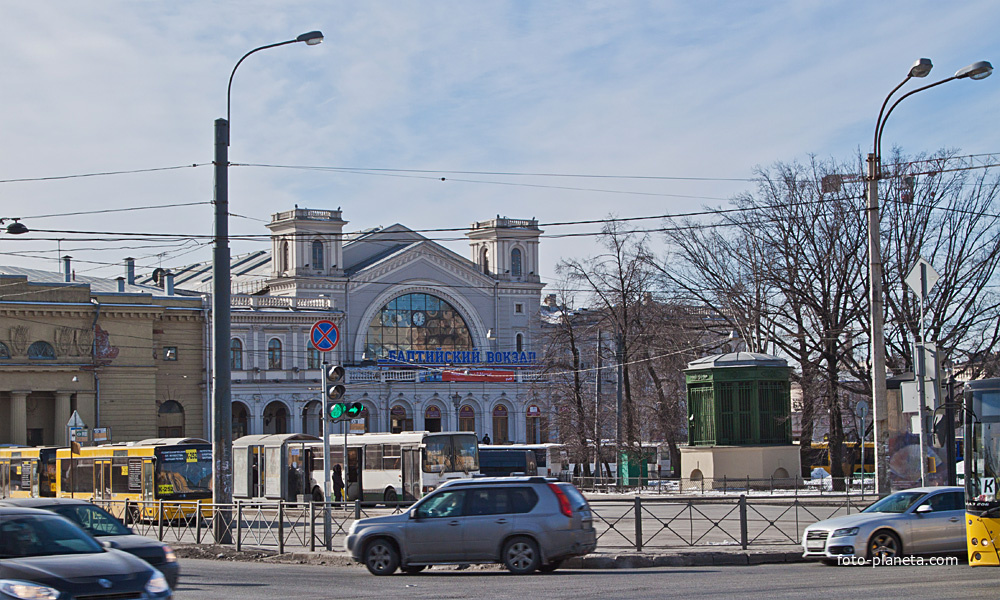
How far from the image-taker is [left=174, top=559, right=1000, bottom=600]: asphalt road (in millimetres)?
13148

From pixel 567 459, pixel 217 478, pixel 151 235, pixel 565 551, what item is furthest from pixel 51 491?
pixel 565 551

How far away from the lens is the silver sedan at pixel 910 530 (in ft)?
53.2

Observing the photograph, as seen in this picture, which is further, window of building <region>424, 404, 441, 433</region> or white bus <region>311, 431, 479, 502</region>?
window of building <region>424, 404, 441, 433</region>

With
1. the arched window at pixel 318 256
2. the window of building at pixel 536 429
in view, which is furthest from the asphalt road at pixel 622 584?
the window of building at pixel 536 429

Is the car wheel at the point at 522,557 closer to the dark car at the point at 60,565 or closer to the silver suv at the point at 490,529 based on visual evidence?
the silver suv at the point at 490,529

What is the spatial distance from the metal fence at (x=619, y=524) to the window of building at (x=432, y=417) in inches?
2329

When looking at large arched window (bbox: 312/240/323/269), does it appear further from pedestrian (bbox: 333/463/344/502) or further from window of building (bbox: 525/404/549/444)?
pedestrian (bbox: 333/463/344/502)

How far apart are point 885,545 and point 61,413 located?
192 ft

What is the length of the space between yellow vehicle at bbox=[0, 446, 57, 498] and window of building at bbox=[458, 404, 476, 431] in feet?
142

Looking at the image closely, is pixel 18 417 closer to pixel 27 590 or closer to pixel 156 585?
pixel 156 585

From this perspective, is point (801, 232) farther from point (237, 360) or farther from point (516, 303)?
point (516, 303)

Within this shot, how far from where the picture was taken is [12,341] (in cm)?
6394

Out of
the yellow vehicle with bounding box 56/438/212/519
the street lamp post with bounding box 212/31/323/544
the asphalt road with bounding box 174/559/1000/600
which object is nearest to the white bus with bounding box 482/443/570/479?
the yellow vehicle with bounding box 56/438/212/519

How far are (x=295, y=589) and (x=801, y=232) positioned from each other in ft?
104
